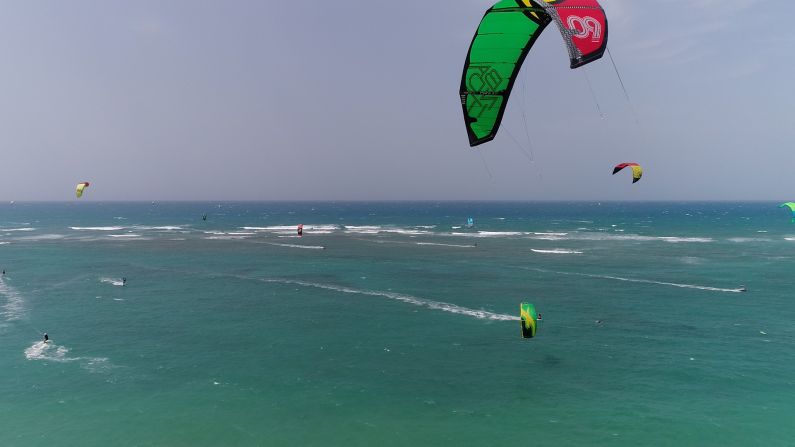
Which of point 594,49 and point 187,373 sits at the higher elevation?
point 594,49

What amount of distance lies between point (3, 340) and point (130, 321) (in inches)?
234

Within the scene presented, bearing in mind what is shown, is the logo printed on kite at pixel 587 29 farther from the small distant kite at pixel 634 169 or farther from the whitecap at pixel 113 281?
the whitecap at pixel 113 281

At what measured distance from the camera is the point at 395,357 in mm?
24344

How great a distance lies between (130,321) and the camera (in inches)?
1195

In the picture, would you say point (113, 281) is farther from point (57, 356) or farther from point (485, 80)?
point (485, 80)

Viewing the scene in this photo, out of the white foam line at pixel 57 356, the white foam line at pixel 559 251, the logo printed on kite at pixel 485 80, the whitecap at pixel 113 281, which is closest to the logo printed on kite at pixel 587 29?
the logo printed on kite at pixel 485 80

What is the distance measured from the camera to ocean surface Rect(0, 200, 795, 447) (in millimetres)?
17500

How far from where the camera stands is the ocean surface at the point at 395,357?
Result: 689 inches

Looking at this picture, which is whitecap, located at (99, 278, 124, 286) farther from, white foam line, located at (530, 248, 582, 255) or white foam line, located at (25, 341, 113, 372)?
white foam line, located at (530, 248, 582, 255)

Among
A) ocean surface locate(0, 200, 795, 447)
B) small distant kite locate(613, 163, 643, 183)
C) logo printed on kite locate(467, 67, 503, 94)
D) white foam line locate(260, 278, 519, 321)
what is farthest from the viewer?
white foam line locate(260, 278, 519, 321)

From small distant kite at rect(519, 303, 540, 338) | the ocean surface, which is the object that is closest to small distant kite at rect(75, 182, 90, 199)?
the ocean surface

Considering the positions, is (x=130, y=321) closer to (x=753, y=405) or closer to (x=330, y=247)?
(x=753, y=405)

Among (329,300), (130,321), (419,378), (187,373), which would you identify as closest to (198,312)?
(130,321)

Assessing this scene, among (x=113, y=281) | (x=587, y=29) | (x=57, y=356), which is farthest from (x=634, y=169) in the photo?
(x=113, y=281)
